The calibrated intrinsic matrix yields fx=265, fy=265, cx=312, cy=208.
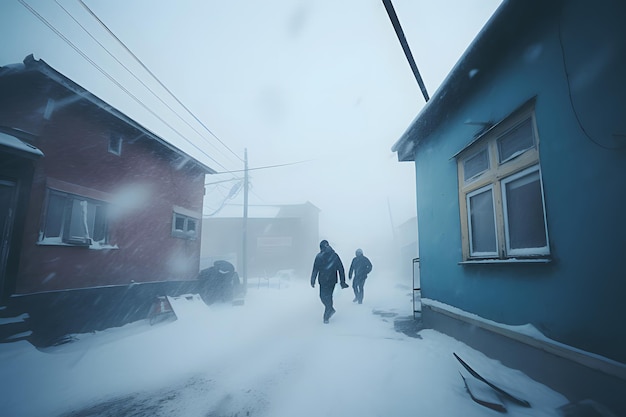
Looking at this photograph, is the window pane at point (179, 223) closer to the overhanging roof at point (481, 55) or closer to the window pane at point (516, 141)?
the overhanging roof at point (481, 55)

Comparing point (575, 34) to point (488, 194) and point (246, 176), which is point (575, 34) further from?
point (246, 176)

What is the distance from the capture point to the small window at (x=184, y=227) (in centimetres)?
950

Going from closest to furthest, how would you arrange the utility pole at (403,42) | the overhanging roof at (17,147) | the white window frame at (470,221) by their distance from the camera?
the utility pole at (403,42), the white window frame at (470,221), the overhanging roof at (17,147)

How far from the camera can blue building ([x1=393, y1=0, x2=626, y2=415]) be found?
6.77 feet

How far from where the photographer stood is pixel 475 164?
13.2ft

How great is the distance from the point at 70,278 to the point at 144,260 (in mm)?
2127

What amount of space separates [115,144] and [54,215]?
94.7 inches

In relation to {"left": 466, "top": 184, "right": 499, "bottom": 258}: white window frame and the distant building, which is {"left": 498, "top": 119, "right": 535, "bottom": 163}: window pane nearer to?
{"left": 466, "top": 184, "right": 499, "bottom": 258}: white window frame

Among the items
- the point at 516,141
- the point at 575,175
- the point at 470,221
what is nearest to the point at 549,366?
the point at 575,175

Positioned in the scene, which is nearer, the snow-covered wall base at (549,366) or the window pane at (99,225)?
the snow-covered wall base at (549,366)

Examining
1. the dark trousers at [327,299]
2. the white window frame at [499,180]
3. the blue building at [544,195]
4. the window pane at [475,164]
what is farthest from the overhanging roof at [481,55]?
the dark trousers at [327,299]

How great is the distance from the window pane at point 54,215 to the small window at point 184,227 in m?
3.52

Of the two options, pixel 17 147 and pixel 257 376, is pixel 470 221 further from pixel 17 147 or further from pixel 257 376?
pixel 17 147

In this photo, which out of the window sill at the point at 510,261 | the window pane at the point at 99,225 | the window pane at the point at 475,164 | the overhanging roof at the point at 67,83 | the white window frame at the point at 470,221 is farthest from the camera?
the window pane at the point at 99,225
